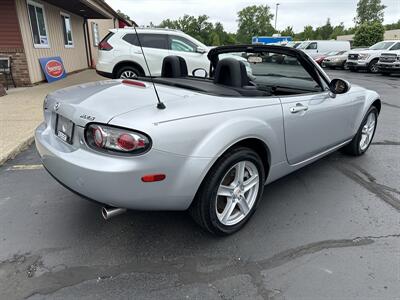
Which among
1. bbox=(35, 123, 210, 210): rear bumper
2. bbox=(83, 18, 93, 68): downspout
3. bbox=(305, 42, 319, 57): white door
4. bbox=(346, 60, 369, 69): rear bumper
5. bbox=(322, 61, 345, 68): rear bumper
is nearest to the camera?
bbox=(35, 123, 210, 210): rear bumper

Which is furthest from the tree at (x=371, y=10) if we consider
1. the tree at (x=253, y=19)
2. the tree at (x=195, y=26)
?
the tree at (x=195, y=26)

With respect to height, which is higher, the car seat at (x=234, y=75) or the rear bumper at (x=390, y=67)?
the car seat at (x=234, y=75)

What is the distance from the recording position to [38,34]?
10484 millimetres

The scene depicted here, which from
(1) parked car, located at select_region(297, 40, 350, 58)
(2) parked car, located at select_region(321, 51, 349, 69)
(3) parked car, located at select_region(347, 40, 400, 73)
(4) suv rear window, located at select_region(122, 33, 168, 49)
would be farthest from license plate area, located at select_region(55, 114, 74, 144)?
(1) parked car, located at select_region(297, 40, 350, 58)

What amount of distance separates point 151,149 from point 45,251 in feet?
4.08

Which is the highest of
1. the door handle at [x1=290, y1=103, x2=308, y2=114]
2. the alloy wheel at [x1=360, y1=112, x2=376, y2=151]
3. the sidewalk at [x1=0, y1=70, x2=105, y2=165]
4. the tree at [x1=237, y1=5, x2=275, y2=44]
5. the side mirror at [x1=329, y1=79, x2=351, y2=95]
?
the tree at [x1=237, y1=5, x2=275, y2=44]

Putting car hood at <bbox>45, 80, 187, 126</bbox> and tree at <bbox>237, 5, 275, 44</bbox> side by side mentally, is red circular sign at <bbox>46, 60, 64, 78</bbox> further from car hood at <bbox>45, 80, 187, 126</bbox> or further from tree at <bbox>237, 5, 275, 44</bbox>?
tree at <bbox>237, 5, 275, 44</bbox>

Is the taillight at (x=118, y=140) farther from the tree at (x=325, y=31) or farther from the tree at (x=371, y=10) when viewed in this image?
the tree at (x=371, y=10)

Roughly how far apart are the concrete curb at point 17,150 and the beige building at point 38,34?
598 centimetres

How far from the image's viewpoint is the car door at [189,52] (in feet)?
29.8

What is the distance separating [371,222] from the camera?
9.33 ft

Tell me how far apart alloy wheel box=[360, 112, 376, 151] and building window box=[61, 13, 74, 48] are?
1261 cm

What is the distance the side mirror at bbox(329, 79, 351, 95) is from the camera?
3.33 meters

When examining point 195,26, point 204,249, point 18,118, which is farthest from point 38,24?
point 195,26
